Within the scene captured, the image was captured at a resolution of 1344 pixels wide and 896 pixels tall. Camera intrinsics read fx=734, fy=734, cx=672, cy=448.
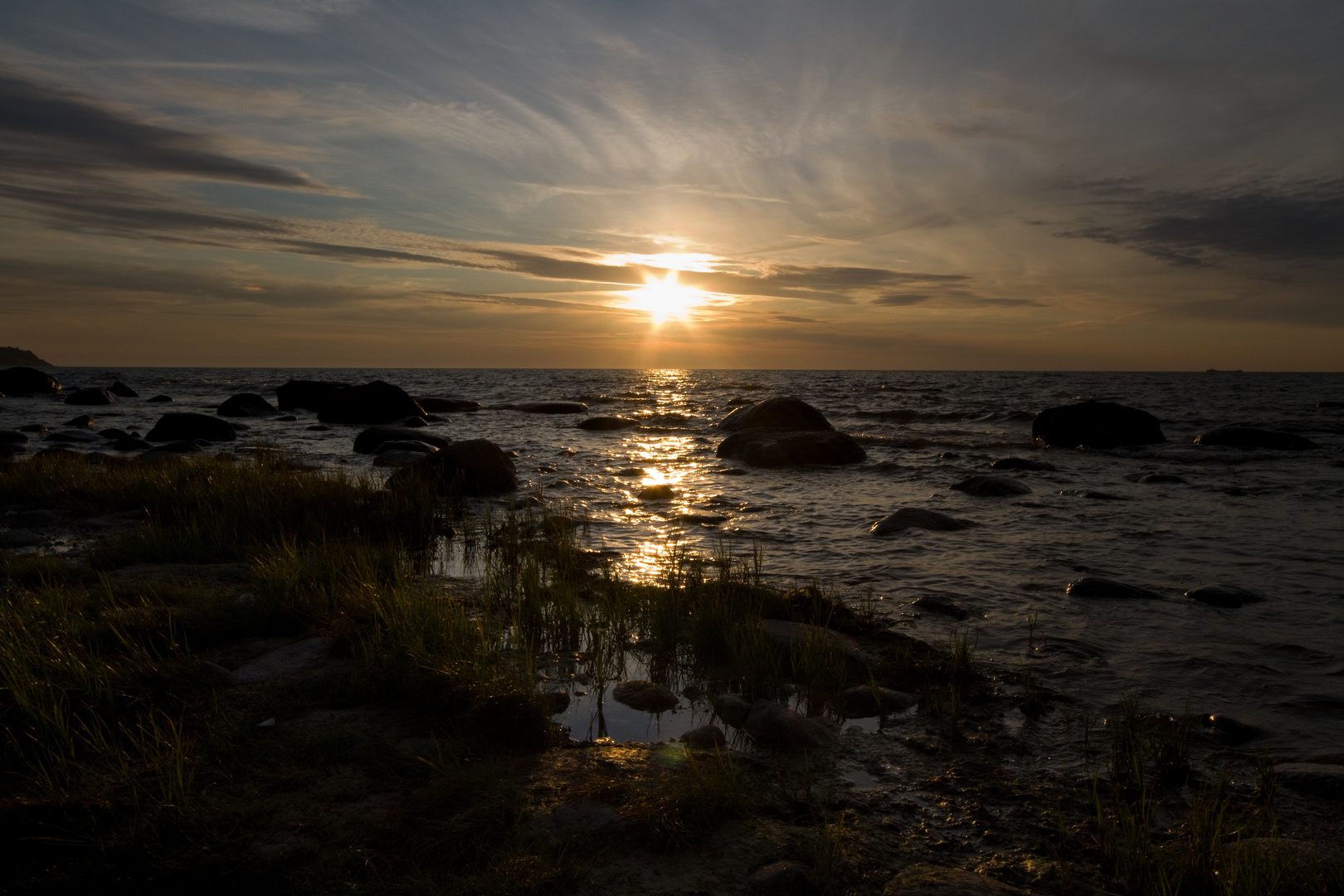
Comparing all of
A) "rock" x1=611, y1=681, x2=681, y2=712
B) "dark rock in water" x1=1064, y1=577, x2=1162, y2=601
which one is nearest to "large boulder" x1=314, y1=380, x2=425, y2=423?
"dark rock in water" x1=1064, y1=577, x2=1162, y2=601

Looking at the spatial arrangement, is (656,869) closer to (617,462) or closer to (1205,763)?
(1205,763)

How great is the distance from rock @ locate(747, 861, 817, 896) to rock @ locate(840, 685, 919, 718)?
1803mm

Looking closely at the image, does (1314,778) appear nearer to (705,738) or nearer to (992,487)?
(705,738)

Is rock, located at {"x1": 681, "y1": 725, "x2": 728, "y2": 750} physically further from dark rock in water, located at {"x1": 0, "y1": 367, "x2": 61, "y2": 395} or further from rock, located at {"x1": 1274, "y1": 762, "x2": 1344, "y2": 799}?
dark rock in water, located at {"x1": 0, "y1": 367, "x2": 61, "y2": 395}

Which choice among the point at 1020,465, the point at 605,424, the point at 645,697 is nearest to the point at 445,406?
the point at 605,424

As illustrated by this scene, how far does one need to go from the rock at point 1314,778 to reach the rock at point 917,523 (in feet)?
20.1

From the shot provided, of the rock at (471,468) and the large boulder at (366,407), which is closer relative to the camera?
the rock at (471,468)

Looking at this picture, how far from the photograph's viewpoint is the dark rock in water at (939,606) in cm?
671

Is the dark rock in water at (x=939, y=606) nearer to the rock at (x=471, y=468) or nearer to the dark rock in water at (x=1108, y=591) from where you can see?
the dark rock in water at (x=1108, y=591)

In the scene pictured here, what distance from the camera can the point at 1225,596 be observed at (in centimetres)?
696

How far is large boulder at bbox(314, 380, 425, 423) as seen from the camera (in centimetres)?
2788

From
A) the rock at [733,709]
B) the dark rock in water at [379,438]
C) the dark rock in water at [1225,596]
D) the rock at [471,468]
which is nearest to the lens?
the rock at [733,709]

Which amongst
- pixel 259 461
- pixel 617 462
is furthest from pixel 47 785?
pixel 617 462

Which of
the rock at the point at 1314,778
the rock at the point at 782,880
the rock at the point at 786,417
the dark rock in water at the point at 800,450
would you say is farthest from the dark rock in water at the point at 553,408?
the rock at the point at 782,880
